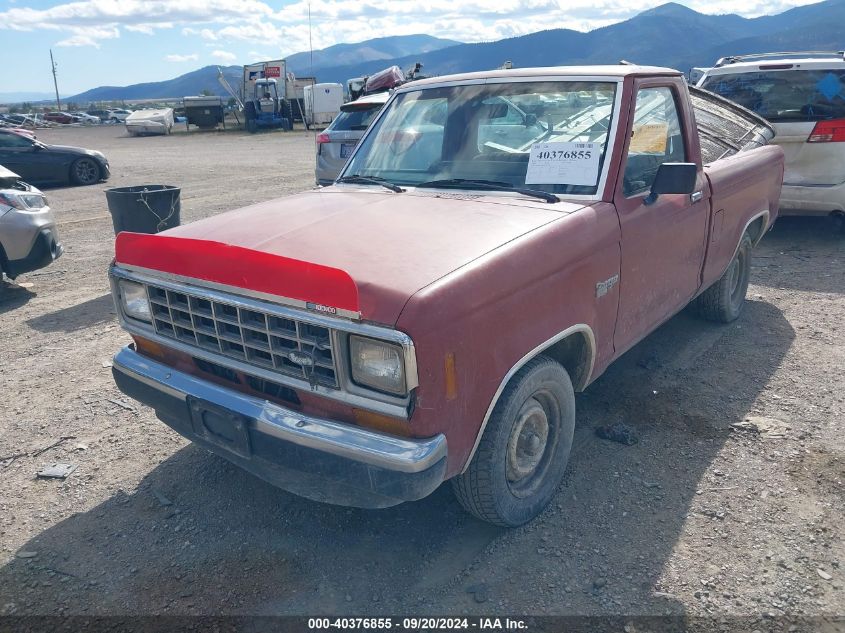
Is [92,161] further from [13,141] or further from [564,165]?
[564,165]

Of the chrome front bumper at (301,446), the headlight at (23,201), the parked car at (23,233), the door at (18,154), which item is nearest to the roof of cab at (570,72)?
the chrome front bumper at (301,446)

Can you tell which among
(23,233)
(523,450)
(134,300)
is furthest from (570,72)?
(23,233)

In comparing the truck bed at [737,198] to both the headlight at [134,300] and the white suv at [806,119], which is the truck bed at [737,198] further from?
the headlight at [134,300]

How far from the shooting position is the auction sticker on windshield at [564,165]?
3.32 metres

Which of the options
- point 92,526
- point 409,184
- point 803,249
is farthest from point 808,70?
point 92,526

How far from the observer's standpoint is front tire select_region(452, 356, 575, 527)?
2.70 m

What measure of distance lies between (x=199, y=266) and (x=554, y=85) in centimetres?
218

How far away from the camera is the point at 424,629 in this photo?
8.29 feet

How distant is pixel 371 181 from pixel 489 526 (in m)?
2.05

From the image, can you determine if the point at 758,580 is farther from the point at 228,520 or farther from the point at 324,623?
the point at 228,520

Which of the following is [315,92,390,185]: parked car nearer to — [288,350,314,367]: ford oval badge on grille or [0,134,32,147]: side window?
[288,350,314,367]: ford oval badge on grille

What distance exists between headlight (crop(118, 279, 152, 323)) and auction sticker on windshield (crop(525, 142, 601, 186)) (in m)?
1.99

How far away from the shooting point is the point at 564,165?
3.36 metres

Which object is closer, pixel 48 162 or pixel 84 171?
pixel 48 162
